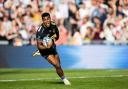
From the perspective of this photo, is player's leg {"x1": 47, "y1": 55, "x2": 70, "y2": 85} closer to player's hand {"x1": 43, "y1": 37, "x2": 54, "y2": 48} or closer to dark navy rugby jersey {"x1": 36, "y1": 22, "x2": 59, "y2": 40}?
player's hand {"x1": 43, "y1": 37, "x2": 54, "y2": 48}

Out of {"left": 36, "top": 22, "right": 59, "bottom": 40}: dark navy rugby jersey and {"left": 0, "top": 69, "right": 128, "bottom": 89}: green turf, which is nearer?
{"left": 0, "top": 69, "right": 128, "bottom": 89}: green turf

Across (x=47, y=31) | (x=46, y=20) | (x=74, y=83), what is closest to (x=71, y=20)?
(x=74, y=83)

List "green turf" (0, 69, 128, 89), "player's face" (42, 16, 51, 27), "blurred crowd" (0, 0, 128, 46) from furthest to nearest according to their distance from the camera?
"blurred crowd" (0, 0, 128, 46) < "player's face" (42, 16, 51, 27) < "green turf" (0, 69, 128, 89)

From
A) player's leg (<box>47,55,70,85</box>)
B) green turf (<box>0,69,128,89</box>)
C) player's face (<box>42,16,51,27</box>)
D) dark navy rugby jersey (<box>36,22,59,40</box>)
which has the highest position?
player's face (<box>42,16,51,27</box>)

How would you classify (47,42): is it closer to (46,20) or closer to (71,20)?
(46,20)

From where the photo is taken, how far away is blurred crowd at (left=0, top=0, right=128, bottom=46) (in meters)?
20.3

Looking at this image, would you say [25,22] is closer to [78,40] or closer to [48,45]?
[78,40]

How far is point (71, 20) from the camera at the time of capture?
2094 cm

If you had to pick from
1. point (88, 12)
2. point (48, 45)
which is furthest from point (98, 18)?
point (48, 45)

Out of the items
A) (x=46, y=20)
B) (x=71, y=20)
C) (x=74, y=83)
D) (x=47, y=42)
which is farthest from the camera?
(x=71, y=20)

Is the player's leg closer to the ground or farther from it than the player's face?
closer to the ground

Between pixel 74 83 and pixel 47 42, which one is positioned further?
pixel 74 83

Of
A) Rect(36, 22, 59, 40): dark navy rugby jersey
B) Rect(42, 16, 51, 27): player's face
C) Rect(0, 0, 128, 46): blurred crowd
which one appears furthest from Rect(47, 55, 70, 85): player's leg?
Rect(0, 0, 128, 46): blurred crowd

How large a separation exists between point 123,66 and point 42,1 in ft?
18.1
